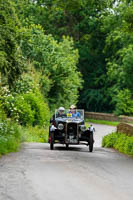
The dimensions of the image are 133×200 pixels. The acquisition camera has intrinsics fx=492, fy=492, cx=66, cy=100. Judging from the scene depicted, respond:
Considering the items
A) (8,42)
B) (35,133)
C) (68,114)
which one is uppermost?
(8,42)

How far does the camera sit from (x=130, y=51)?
2073 inches

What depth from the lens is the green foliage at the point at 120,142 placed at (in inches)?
742

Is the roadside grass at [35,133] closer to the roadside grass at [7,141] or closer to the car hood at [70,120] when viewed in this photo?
the roadside grass at [7,141]

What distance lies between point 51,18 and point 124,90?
17.5 meters

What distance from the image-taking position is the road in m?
8.50

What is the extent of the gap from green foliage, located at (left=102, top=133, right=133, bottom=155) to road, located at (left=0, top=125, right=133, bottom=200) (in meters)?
4.46

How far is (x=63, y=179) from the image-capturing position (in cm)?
1022

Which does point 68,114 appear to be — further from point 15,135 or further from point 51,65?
point 51,65

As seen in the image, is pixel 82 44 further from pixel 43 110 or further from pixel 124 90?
pixel 43 110

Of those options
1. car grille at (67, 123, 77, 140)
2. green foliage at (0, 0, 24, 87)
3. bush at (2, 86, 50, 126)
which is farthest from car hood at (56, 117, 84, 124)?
bush at (2, 86, 50, 126)

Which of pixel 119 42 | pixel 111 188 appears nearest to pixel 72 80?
pixel 119 42

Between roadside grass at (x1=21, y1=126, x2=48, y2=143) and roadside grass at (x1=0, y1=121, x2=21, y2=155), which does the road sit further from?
roadside grass at (x1=21, y1=126, x2=48, y2=143)

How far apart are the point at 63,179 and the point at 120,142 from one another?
11.2m

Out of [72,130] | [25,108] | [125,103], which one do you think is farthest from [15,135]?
[125,103]
